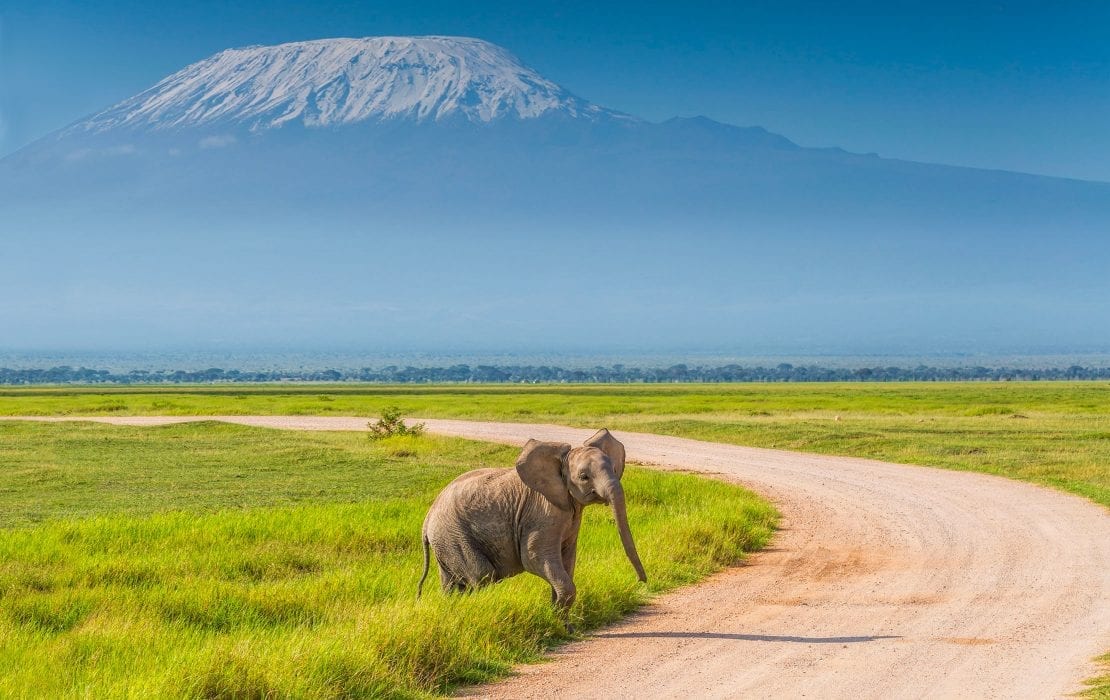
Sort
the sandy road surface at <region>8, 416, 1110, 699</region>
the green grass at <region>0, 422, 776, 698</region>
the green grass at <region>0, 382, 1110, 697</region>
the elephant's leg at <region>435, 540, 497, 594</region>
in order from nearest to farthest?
the green grass at <region>0, 422, 776, 698</region>, the sandy road surface at <region>8, 416, 1110, 699</region>, the elephant's leg at <region>435, 540, 497, 594</region>, the green grass at <region>0, 382, 1110, 697</region>

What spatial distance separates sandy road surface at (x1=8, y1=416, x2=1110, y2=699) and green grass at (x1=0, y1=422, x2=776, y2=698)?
61 cm

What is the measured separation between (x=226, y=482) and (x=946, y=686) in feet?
68.9

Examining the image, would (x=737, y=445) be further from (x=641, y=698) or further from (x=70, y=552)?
(x=641, y=698)

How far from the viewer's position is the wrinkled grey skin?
11266 mm

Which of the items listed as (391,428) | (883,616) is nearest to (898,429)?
(391,428)

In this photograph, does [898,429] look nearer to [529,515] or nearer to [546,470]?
[529,515]

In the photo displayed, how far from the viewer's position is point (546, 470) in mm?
11453

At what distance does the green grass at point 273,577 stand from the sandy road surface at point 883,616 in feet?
1.99

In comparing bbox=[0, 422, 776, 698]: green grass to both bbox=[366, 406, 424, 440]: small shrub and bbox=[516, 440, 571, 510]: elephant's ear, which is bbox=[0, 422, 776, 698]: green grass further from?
bbox=[366, 406, 424, 440]: small shrub

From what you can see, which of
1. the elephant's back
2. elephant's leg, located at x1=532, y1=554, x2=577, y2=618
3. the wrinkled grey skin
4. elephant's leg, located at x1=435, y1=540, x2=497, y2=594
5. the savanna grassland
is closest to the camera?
the wrinkled grey skin

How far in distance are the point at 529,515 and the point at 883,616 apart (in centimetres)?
401

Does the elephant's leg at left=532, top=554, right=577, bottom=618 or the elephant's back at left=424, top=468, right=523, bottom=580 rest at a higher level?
the elephant's back at left=424, top=468, right=523, bottom=580

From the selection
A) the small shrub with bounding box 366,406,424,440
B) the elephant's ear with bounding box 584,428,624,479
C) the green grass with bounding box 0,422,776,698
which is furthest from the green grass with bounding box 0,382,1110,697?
the small shrub with bounding box 366,406,424,440

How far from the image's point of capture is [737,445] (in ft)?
131
